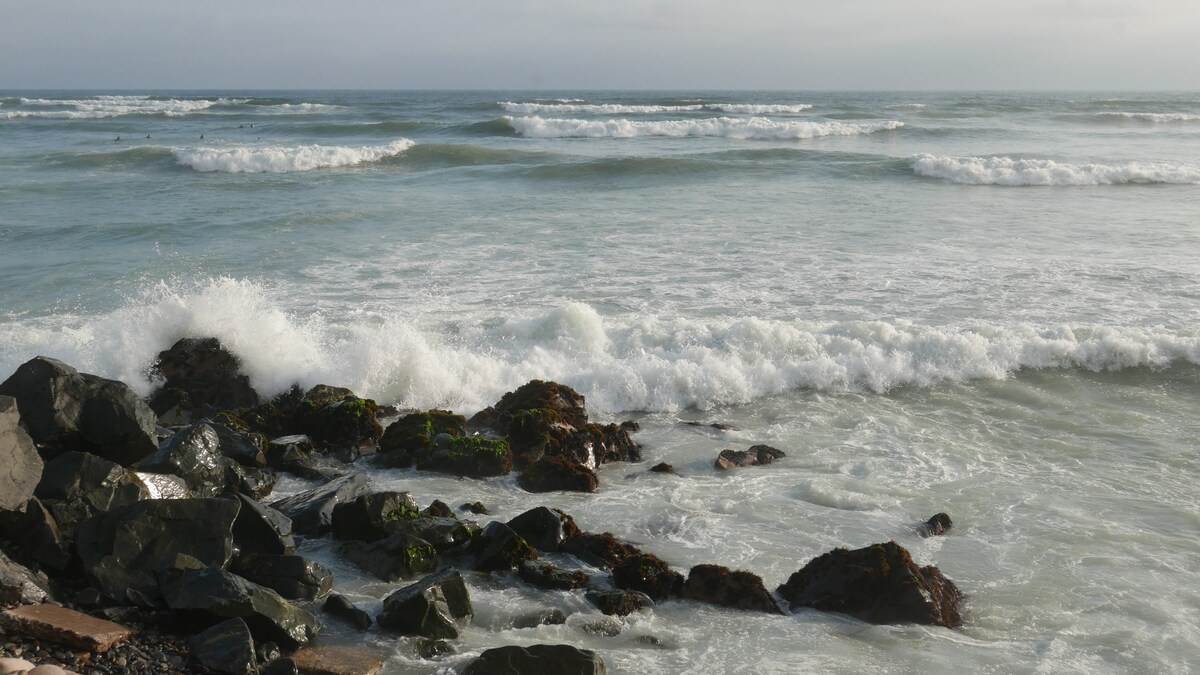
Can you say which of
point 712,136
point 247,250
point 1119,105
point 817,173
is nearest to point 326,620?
point 247,250

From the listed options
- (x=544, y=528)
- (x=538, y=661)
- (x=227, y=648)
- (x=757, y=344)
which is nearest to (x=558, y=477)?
(x=544, y=528)

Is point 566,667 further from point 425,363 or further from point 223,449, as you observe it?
point 425,363

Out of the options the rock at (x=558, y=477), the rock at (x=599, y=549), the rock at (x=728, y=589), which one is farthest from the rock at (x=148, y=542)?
the rock at (x=728, y=589)

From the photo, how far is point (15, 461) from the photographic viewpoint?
5246mm

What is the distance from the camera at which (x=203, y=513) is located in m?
5.27

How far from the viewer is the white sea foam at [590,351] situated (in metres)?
9.37

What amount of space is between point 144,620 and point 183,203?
17795mm

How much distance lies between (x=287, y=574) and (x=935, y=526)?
164 inches

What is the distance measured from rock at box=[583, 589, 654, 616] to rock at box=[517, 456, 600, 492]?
71.4 inches

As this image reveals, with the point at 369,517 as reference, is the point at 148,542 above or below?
above

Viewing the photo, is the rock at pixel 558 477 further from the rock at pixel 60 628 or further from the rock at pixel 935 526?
the rock at pixel 60 628

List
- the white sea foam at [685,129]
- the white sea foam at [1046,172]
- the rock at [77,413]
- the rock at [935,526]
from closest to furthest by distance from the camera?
1. the rock at [77,413]
2. the rock at [935,526]
3. the white sea foam at [1046,172]
4. the white sea foam at [685,129]

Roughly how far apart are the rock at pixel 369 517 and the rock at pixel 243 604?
3.90 ft

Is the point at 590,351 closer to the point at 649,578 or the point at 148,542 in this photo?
the point at 649,578
